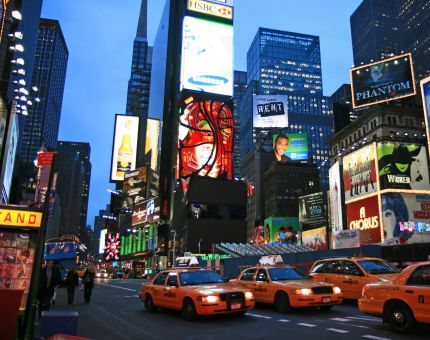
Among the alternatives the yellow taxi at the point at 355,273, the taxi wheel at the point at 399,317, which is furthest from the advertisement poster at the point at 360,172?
the taxi wheel at the point at 399,317

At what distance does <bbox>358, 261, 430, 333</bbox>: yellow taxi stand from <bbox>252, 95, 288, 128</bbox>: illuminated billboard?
311ft

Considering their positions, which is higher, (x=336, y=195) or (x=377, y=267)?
(x=336, y=195)

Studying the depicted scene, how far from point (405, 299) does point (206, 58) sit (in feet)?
314

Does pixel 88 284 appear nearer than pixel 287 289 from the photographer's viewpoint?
No

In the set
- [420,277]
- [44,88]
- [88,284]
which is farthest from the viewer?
[44,88]

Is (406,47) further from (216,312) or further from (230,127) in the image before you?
(216,312)

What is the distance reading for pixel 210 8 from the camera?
104188 mm

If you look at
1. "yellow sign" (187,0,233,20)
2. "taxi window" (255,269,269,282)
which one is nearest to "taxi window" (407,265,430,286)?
"taxi window" (255,269,269,282)

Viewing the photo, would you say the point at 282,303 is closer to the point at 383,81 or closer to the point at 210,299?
the point at 210,299

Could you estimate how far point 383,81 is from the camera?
2121 inches

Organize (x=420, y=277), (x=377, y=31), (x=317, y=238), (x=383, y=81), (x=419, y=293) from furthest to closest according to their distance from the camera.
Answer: (x=377, y=31)
(x=317, y=238)
(x=383, y=81)
(x=420, y=277)
(x=419, y=293)

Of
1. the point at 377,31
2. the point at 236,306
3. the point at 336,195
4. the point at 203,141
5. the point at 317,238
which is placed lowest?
the point at 236,306

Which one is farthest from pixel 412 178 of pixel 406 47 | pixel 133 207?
pixel 406 47

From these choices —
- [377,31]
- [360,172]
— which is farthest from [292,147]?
[377,31]
